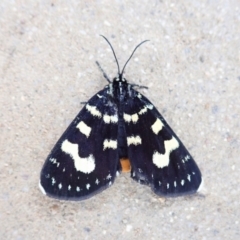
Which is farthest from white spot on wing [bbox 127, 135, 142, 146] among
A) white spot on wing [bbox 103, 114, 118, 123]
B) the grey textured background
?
the grey textured background

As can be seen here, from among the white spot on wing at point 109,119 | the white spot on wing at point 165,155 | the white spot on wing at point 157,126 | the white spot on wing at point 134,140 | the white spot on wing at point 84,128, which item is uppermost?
the white spot on wing at point 109,119

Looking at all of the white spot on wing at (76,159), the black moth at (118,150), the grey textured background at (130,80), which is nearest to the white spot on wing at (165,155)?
the black moth at (118,150)

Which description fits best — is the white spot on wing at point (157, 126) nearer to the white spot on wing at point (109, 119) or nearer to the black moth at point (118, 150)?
the black moth at point (118, 150)

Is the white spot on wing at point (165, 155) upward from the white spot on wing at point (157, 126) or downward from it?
downward

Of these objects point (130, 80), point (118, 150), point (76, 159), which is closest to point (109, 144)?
point (118, 150)

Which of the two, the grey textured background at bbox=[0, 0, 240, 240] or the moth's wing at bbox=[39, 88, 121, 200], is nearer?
the moth's wing at bbox=[39, 88, 121, 200]

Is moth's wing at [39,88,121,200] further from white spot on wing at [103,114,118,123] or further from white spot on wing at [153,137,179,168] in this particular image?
white spot on wing at [153,137,179,168]

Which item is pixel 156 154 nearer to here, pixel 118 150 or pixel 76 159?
pixel 118 150
